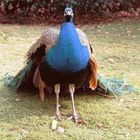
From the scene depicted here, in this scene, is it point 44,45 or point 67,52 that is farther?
point 44,45

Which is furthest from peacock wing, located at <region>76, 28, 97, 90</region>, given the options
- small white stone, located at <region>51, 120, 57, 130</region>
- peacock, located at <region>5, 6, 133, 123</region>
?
small white stone, located at <region>51, 120, 57, 130</region>

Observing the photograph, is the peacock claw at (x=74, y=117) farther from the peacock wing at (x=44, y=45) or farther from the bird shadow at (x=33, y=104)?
the peacock wing at (x=44, y=45)

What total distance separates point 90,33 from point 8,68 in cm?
364

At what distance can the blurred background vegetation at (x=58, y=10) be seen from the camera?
1160 centimetres

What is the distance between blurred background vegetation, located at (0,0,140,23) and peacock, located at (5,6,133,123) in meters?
6.35

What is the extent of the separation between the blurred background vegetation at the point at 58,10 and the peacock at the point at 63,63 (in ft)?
20.8

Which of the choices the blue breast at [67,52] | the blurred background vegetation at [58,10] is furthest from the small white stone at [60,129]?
the blurred background vegetation at [58,10]

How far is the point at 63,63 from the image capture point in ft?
15.1

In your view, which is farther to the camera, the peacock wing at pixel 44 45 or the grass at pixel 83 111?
the peacock wing at pixel 44 45

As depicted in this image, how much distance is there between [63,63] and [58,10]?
733cm

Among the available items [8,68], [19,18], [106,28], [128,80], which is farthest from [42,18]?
[128,80]

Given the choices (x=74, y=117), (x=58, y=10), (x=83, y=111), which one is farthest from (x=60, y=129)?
(x=58, y=10)

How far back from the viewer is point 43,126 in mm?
4656

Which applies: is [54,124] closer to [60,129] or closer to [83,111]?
[60,129]
